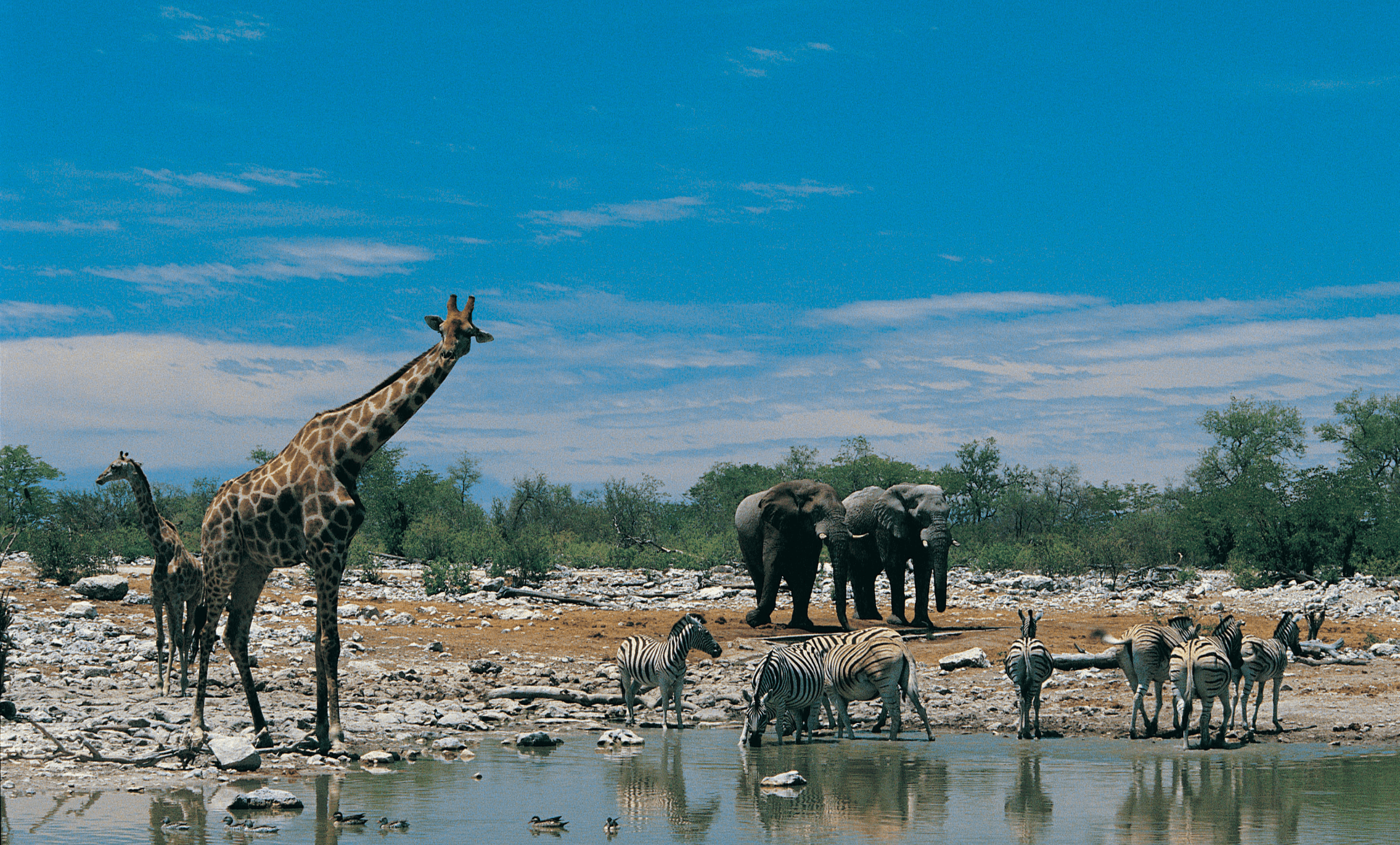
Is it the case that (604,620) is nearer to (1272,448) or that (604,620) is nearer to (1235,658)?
(1235,658)

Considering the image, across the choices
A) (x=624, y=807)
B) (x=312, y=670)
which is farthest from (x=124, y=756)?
(x=312, y=670)

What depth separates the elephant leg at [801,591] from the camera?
2381cm

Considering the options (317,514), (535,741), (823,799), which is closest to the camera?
(823,799)

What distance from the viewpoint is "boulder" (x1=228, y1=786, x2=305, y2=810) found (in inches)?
368

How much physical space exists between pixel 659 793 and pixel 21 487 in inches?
1623

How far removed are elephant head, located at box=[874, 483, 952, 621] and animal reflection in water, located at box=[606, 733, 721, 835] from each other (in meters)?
12.4

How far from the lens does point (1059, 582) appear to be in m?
38.0

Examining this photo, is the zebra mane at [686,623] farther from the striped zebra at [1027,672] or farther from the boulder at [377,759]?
the boulder at [377,759]

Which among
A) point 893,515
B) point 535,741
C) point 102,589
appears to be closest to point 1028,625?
point 535,741

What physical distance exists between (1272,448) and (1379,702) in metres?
52.5

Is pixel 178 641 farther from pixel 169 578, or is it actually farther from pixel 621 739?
pixel 621 739

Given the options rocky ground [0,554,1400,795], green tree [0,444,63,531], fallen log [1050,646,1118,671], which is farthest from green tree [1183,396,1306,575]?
green tree [0,444,63,531]

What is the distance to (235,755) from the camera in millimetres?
10719

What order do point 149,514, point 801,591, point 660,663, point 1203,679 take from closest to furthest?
1. point 1203,679
2. point 660,663
3. point 149,514
4. point 801,591
